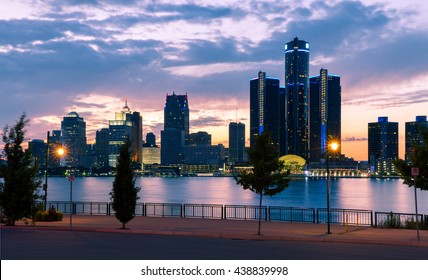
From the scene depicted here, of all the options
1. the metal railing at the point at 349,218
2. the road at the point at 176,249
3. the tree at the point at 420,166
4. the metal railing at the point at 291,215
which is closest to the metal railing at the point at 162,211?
the metal railing at the point at 291,215

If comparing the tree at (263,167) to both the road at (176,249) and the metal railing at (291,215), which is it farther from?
the road at (176,249)

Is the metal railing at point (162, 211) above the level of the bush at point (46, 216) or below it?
below

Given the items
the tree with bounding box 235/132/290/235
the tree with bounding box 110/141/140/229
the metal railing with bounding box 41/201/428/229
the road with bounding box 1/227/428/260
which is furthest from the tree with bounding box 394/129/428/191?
the tree with bounding box 110/141/140/229

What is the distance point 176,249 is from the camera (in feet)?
69.1

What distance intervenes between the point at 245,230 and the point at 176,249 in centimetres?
851

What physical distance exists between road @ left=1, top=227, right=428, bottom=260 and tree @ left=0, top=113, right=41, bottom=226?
20.3 feet

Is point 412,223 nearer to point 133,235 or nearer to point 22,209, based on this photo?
point 133,235

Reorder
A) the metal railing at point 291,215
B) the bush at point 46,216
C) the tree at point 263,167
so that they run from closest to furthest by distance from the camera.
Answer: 1. the tree at point 263,167
2. the metal railing at point 291,215
3. the bush at point 46,216

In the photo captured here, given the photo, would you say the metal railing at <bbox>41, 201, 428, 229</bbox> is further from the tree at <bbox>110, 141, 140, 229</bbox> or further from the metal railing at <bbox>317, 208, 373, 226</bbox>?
the tree at <bbox>110, 141, 140, 229</bbox>

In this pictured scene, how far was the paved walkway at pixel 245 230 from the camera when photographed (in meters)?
25.3

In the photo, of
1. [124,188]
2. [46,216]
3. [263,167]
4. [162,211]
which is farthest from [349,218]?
[46,216]

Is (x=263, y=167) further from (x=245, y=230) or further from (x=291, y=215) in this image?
(x=291, y=215)

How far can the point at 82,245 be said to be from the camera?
73.1ft

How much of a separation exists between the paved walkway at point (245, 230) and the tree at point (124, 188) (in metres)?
1.08
